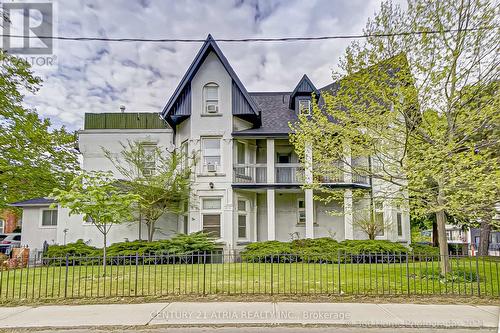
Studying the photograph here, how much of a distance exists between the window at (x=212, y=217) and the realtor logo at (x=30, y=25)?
978cm

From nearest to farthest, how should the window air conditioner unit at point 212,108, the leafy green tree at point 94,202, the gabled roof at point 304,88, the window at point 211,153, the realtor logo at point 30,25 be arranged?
1. the leafy green tree at point 94,202
2. the realtor logo at point 30,25
3. the window at point 211,153
4. the window air conditioner unit at point 212,108
5. the gabled roof at point 304,88

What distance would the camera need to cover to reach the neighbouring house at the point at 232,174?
1738 cm

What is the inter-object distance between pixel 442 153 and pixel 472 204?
1.77 m

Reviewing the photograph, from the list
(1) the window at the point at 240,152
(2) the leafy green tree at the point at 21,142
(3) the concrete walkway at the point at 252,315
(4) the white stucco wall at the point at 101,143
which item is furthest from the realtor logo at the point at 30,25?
(1) the window at the point at 240,152

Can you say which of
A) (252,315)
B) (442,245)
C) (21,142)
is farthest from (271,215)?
(21,142)

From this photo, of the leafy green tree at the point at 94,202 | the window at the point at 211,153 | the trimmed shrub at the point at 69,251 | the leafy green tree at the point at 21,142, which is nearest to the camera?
the leafy green tree at the point at 94,202

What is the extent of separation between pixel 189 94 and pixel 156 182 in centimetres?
526

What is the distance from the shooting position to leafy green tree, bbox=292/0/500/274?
9008 millimetres

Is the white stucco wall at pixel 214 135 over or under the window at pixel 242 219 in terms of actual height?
over

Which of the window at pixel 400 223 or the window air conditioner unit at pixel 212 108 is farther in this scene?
the window at pixel 400 223

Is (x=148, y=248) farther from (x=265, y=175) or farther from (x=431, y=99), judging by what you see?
(x=431, y=99)

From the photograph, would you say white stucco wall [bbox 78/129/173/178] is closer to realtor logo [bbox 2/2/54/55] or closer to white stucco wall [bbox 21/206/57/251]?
white stucco wall [bbox 21/206/57/251]

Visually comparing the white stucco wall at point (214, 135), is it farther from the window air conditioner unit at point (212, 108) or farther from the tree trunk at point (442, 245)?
the tree trunk at point (442, 245)

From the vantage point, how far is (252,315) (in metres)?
6.57
